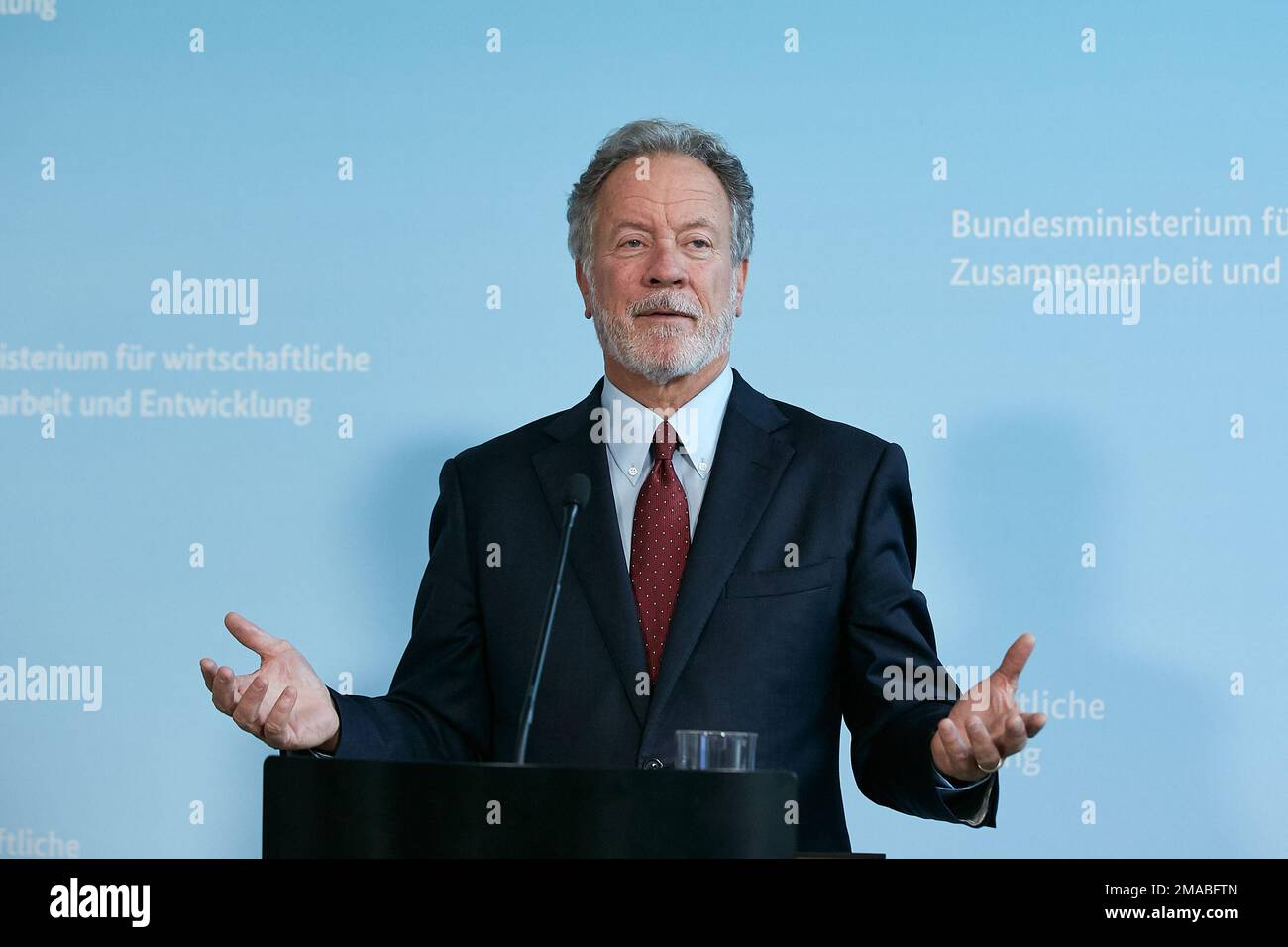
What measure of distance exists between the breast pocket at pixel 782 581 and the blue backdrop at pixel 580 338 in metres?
0.64

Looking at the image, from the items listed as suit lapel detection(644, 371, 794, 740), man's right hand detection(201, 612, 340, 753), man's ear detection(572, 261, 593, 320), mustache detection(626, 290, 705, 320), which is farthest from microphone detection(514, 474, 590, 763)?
man's ear detection(572, 261, 593, 320)

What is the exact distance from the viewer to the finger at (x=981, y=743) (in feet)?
6.09

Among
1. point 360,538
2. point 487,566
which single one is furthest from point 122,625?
point 487,566

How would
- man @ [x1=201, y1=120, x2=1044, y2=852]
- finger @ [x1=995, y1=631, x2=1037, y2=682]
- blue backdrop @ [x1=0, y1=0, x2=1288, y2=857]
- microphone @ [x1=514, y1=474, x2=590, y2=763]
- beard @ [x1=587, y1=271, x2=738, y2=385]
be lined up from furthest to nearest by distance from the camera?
blue backdrop @ [x1=0, y1=0, x2=1288, y2=857] < beard @ [x1=587, y1=271, x2=738, y2=385] < man @ [x1=201, y1=120, x2=1044, y2=852] < finger @ [x1=995, y1=631, x2=1037, y2=682] < microphone @ [x1=514, y1=474, x2=590, y2=763]

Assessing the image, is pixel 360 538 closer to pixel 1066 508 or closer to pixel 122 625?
pixel 122 625

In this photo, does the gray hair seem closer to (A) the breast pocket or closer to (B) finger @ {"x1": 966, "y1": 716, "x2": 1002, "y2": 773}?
(A) the breast pocket

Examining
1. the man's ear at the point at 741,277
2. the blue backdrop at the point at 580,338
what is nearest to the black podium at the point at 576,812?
the man's ear at the point at 741,277

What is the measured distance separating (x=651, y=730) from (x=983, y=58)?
68.9 inches

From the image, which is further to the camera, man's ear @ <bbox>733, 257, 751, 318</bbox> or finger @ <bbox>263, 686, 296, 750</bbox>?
man's ear @ <bbox>733, 257, 751, 318</bbox>

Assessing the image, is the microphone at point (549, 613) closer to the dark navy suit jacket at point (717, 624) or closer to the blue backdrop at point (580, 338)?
the dark navy suit jacket at point (717, 624)

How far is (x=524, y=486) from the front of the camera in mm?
2666

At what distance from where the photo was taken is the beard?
261 centimetres

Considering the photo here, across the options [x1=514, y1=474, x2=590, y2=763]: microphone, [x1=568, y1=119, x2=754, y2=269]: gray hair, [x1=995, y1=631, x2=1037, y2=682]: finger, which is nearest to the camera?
[x1=514, y1=474, x2=590, y2=763]: microphone

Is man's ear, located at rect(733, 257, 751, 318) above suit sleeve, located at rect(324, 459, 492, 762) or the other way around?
above
